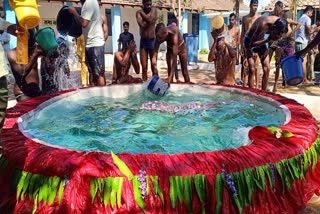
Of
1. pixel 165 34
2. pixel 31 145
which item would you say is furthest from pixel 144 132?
pixel 165 34

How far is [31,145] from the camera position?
2596 mm

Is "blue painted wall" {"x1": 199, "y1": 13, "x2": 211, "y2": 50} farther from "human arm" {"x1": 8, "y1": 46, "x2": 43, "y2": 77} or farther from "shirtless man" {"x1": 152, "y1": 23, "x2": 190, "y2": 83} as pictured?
"human arm" {"x1": 8, "y1": 46, "x2": 43, "y2": 77}

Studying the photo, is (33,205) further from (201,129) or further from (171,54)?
(171,54)

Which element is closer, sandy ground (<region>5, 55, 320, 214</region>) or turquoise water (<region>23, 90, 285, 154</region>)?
sandy ground (<region>5, 55, 320, 214</region>)

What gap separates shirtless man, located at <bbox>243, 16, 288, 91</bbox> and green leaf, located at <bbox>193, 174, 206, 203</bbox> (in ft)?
13.4

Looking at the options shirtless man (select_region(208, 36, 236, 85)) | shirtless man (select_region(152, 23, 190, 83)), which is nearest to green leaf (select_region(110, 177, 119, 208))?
shirtless man (select_region(152, 23, 190, 83))

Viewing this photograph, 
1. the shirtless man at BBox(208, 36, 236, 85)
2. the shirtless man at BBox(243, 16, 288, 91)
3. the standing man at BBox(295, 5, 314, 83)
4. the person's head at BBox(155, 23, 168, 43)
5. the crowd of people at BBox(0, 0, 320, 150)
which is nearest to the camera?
the crowd of people at BBox(0, 0, 320, 150)

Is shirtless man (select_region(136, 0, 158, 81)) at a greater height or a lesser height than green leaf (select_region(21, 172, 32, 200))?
greater

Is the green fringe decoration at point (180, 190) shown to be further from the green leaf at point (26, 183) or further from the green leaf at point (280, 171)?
the green leaf at point (26, 183)

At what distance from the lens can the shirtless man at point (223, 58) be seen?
585 centimetres

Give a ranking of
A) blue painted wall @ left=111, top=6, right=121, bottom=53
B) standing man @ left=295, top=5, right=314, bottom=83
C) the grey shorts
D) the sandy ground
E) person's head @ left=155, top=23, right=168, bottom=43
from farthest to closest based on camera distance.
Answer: blue painted wall @ left=111, top=6, right=121, bottom=53 < standing man @ left=295, top=5, right=314, bottom=83 < person's head @ left=155, top=23, right=168, bottom=43 < the grey shorts < the sandy ground

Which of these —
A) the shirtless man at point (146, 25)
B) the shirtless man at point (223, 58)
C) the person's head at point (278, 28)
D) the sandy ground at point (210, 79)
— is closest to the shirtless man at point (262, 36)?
the person's head at point (278, 28)

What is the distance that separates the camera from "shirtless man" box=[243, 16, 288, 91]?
18.4ft

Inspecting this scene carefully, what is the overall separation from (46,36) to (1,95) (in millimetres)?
1696
